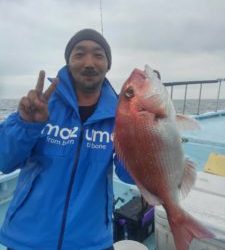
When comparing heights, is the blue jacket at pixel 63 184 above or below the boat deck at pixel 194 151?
above

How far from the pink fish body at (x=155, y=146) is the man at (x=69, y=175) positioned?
1.94 feet

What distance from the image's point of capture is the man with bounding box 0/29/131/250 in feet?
7.60

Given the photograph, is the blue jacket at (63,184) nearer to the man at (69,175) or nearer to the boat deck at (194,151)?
the man at (69,175)

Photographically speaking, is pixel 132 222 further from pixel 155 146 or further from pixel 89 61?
pixel 155 146

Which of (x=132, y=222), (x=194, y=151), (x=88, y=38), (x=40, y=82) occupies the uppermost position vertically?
(x=88, y=38)

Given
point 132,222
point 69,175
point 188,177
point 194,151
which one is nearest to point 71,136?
point 69,175

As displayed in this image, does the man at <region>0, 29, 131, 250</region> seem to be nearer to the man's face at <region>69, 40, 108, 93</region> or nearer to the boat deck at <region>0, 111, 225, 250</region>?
the man's face at <region>69, 40, 108, 93</region>

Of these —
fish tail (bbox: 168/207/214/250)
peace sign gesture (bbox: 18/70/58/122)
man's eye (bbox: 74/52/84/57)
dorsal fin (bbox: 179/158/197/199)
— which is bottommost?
fish tail (bbox: 168/207/214/250)

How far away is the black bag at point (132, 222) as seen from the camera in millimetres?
4043

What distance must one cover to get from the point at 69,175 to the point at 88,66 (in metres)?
0.72

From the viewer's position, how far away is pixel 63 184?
7.60 feet

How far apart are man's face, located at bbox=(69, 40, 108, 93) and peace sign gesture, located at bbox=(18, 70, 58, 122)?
32cm

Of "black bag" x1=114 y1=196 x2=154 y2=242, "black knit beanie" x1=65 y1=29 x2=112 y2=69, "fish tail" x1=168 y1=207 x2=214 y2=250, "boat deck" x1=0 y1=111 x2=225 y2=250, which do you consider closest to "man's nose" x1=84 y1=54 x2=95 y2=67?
"black knit beanie" x1=65 y1=29 x2=112 y2=69

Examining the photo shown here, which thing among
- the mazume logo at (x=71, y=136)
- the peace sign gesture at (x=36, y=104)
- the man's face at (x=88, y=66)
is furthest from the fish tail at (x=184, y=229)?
the man's face at (x=88, y=66)
